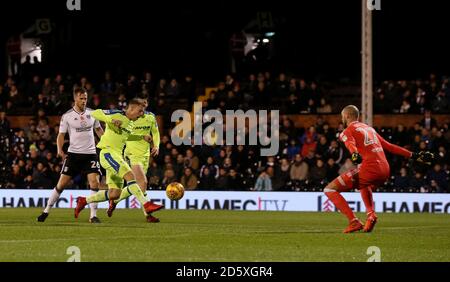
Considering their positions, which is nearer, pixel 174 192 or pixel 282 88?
pixel 174 192

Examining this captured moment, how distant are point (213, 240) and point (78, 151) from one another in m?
4.26

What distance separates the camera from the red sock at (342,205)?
47.3 feet

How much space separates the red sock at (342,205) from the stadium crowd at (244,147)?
9771 millimetres

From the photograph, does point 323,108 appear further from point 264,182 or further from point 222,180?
point 222,180

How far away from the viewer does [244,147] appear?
25.9 metres

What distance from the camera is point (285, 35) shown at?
36.8 m

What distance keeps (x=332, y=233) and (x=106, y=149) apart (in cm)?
388

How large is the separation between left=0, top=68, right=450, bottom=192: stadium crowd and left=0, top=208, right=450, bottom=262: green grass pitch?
619 centimetres

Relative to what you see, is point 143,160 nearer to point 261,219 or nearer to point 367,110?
point 261,219

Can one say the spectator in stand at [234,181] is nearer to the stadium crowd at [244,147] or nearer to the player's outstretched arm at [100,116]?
the stadium crowd at [244,147]

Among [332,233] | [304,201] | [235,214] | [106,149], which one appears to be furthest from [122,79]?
[332,233]

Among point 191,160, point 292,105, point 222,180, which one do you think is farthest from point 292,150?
point 191,160

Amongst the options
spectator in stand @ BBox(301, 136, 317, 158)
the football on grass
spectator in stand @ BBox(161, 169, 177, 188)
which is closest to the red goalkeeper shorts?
the football on grass

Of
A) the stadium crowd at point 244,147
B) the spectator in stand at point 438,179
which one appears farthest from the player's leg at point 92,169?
the spectator in stand at point 438,179
